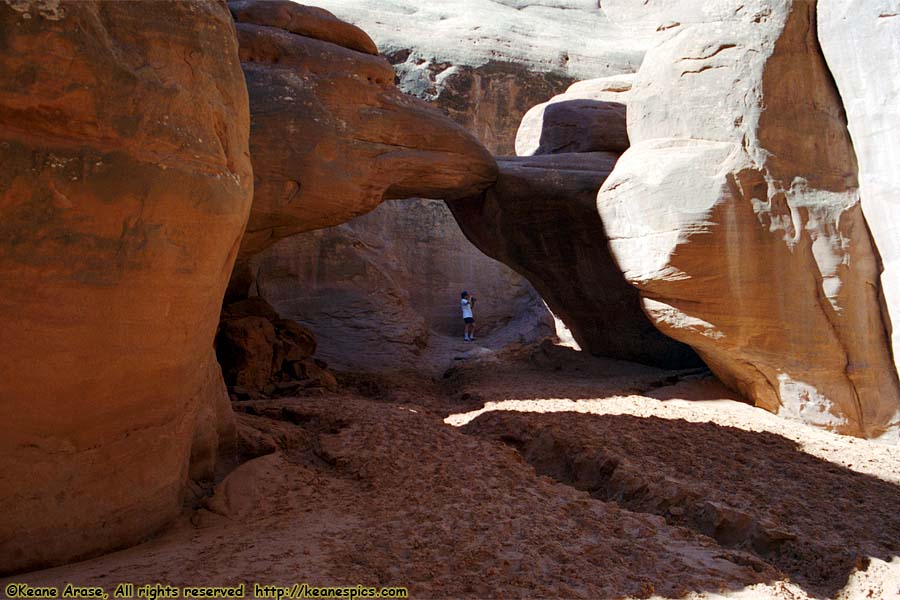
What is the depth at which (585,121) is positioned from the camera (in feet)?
27.8

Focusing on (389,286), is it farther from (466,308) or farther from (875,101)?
(875,101)

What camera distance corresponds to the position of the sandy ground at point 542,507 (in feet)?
9.10

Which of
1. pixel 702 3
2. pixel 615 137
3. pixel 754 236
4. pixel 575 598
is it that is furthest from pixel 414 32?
pixel 575 598

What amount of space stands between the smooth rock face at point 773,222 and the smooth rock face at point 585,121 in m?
2.25

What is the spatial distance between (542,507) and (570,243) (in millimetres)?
4763

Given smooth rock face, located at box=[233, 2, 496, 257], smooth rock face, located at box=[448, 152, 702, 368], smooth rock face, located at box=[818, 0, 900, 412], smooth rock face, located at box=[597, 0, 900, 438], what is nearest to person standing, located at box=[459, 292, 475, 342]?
smooth rock face, located at box=[448, 152, 702, 368]

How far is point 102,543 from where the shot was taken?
306cm

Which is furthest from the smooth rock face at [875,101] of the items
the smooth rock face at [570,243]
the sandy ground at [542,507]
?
the smooth rock face at [570,243]

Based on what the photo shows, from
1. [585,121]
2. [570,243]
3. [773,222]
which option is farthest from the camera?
[585,121]

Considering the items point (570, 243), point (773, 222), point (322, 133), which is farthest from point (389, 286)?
point (773, 222)

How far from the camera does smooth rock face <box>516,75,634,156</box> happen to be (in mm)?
8367

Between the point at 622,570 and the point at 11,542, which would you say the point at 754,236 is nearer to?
the point at 622,570

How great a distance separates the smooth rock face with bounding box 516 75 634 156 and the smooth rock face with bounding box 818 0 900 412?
2794mm

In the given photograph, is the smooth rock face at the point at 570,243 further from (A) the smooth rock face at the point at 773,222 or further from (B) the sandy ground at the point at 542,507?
(B) the sandy ground at the point at 542,507
